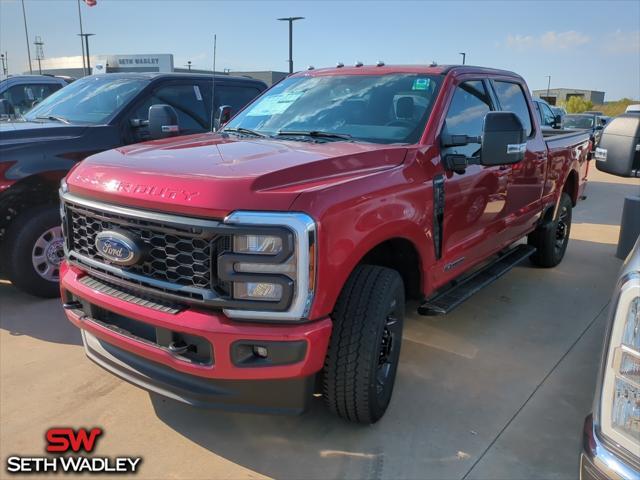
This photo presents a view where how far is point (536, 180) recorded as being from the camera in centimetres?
486

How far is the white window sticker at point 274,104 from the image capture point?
3.94m

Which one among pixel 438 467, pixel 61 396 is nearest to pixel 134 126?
pixel 61 396

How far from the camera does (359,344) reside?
2.57m

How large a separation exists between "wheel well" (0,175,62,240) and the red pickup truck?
5.95 feet

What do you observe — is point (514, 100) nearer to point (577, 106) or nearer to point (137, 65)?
point (137, 65)

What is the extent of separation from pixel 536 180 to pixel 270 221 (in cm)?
348

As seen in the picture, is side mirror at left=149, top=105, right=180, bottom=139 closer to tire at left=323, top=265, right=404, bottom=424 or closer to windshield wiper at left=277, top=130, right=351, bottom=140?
windshield wiper at left=277, top=130, right=351, bottom=140

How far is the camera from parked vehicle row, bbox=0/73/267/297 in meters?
4.45

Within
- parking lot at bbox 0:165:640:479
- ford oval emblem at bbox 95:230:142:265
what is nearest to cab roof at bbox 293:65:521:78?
parking lot at bbox 0:165:640:479

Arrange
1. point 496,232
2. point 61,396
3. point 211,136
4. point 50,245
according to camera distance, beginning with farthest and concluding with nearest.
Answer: point 50,245 → point 496,232 → point 211,136 → point 61,396

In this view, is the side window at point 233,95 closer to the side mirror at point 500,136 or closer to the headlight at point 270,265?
the side mirror at point 500,136

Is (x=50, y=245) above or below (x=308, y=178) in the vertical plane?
below

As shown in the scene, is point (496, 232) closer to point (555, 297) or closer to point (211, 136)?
point (555, 297)

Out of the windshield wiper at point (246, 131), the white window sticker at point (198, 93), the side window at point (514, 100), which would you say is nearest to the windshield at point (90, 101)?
the white window sticker at point (198, 93)
